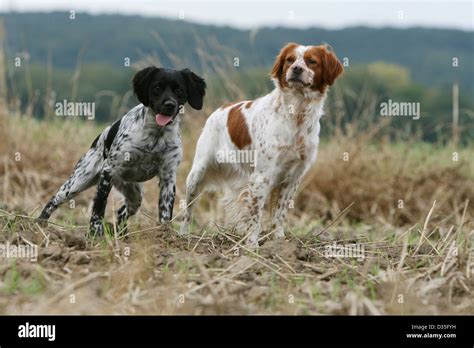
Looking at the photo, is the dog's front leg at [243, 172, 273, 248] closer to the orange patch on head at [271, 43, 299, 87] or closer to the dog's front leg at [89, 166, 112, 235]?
the orange patch on head at [271, 43, 299, 87]

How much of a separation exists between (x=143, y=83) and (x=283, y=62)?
41.7 inches

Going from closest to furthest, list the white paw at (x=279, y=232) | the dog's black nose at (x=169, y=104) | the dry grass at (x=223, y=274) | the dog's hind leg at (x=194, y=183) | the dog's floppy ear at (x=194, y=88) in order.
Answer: the dry grass at (x=223, y=274) < the dog's black nose at (x=169, y=104) < the dog's floppy ear at (x=194, y=88) < the white paw at (x=279, y=232) < the dog's hind leg at (x=194, y=183)

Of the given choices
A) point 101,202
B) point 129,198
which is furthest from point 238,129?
point 101,202

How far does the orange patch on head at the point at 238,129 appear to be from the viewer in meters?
6.79

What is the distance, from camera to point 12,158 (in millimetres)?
11156

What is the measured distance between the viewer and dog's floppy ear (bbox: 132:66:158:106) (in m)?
6.34

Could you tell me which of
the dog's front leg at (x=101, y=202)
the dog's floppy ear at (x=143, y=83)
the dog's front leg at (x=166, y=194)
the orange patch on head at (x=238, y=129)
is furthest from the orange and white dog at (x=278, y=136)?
the dog's floppy ear at (x=143, y=83)

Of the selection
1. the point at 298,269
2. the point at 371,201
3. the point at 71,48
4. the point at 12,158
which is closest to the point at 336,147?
the point at 371,201

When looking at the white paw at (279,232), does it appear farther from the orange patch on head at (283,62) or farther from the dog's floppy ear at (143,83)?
the dog's floppy ear at (143,83)

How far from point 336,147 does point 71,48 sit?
919 centimetres

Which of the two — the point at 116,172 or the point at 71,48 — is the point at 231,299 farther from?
the point at 71,48

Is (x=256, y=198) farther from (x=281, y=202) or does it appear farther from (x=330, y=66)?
(x=330, y=66)

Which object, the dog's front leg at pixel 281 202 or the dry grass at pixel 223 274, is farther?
the dog's front leg at pixel 281 202

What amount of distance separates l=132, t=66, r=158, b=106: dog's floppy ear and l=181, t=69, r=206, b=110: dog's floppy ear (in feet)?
0.84
